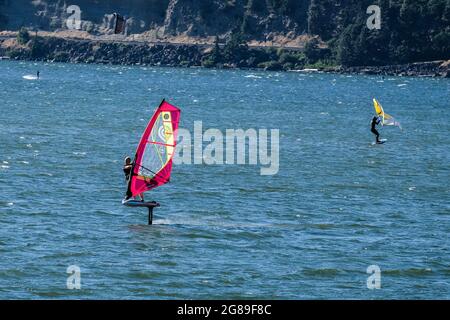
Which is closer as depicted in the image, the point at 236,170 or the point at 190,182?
the point at 190,182

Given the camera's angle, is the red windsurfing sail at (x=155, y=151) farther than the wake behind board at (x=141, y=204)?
Yes

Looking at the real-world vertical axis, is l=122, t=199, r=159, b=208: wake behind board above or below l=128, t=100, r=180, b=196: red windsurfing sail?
below

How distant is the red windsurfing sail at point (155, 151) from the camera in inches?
1499

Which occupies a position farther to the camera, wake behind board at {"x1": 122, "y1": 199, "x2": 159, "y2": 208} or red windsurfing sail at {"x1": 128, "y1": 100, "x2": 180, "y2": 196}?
red windsurfing sail at {"x1": 128, "y1": 100, "x2": 180, "y2": 196}

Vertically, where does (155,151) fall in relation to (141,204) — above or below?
above

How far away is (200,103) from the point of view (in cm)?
12044

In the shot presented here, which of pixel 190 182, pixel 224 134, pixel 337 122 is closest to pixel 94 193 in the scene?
pixel 190 182

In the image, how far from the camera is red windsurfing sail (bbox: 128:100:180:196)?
125 feet

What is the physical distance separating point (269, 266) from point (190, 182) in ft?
61.2

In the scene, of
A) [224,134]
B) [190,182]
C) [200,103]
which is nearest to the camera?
[190,182]

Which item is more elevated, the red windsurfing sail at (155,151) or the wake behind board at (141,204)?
the red windsurfing sail at (155,151)

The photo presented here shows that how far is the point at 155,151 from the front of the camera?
126 feet

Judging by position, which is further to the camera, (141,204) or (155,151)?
(155,151)
